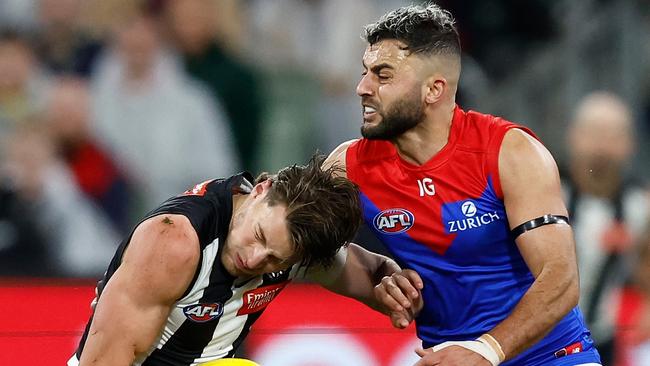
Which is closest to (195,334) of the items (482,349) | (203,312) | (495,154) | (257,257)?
(203,312)

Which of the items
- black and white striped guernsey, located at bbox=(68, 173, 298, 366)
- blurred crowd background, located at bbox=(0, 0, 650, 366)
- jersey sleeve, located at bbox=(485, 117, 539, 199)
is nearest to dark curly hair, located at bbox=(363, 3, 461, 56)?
jersey sleeve, located at bbox=(485, 117, 539, 199)

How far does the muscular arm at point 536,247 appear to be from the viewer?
3.77m

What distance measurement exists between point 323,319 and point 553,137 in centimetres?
→ 227

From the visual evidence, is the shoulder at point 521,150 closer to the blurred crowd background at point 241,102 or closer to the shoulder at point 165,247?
the shoulder at point 165,247

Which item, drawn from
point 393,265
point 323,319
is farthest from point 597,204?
point 393,265

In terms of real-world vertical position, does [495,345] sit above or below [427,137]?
below

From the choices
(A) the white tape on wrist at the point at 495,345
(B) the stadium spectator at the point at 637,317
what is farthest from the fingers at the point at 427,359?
(B) the stadium spectator at the point at 637,317

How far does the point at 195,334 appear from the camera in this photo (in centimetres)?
383

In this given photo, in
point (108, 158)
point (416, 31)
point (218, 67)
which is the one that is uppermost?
point (416, 31)

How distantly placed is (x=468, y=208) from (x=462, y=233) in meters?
0.09

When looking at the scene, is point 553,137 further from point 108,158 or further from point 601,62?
point 108,158

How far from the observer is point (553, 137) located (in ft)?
25.6

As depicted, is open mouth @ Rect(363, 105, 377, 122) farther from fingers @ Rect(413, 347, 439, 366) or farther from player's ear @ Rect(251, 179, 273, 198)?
fingers @ Rect(413, 347, 439, 366)

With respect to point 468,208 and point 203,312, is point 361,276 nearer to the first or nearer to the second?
point 468,208
